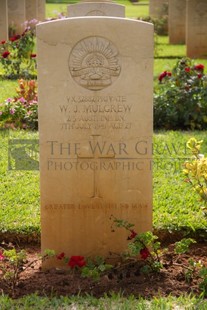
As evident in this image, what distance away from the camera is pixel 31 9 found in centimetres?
2327

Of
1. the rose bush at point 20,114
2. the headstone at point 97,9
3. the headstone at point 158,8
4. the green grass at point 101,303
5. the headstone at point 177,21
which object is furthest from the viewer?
the headstone at point 158,8

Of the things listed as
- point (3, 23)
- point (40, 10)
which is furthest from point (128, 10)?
point (3, 23)

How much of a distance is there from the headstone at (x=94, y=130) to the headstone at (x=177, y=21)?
17154 mm

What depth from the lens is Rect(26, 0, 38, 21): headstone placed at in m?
23.1

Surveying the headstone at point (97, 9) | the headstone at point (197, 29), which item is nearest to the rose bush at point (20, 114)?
the headstone at point (97, 9)

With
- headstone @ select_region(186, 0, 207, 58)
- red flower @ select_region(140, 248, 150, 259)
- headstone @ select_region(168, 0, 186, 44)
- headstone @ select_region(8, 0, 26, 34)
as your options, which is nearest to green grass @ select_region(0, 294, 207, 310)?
red flower @ select_region(140, 248, 150, 259)

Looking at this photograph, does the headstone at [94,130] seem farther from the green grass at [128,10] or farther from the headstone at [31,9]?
the green grass at [128,10]

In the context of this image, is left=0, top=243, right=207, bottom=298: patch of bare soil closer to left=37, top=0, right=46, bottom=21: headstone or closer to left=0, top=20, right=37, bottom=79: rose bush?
left=0, top=20, right=37, bottom=79: rose bush

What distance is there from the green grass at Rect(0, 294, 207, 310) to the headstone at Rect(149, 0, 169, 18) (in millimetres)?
22617

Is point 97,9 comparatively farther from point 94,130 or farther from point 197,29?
point 197,29

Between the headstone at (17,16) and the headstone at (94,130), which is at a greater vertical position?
the headstone at (17,16)

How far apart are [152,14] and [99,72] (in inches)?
878

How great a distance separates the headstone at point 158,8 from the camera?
2552cm

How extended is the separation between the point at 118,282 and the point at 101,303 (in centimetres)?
43
